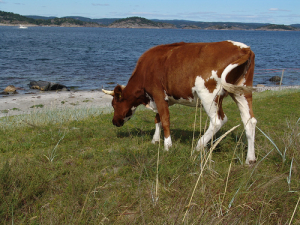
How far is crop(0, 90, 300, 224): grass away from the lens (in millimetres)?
3746

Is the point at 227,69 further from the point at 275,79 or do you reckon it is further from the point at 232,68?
the point at 275,79

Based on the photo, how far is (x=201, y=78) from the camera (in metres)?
5.61

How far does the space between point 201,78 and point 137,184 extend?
230 centimetres

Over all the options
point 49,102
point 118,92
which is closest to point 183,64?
point 118,92

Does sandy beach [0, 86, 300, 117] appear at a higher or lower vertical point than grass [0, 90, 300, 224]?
lower

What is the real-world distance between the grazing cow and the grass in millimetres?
717

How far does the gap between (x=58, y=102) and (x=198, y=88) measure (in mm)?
13602

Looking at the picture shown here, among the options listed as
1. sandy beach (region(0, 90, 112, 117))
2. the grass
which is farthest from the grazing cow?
sandy beach (region(0, 90, 112, 117))

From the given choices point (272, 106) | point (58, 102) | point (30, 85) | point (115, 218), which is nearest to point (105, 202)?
point (115, 218)

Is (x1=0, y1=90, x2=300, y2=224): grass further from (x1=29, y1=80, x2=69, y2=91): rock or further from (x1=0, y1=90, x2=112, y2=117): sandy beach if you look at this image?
(x1=29, y1=80, x2=69, y2=91): rock

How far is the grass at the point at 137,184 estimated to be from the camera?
375 cm

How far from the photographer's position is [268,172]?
16.7ft

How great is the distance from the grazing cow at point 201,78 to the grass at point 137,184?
0.72 meters

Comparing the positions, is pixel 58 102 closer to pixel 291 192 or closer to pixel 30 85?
pixel 30 85
